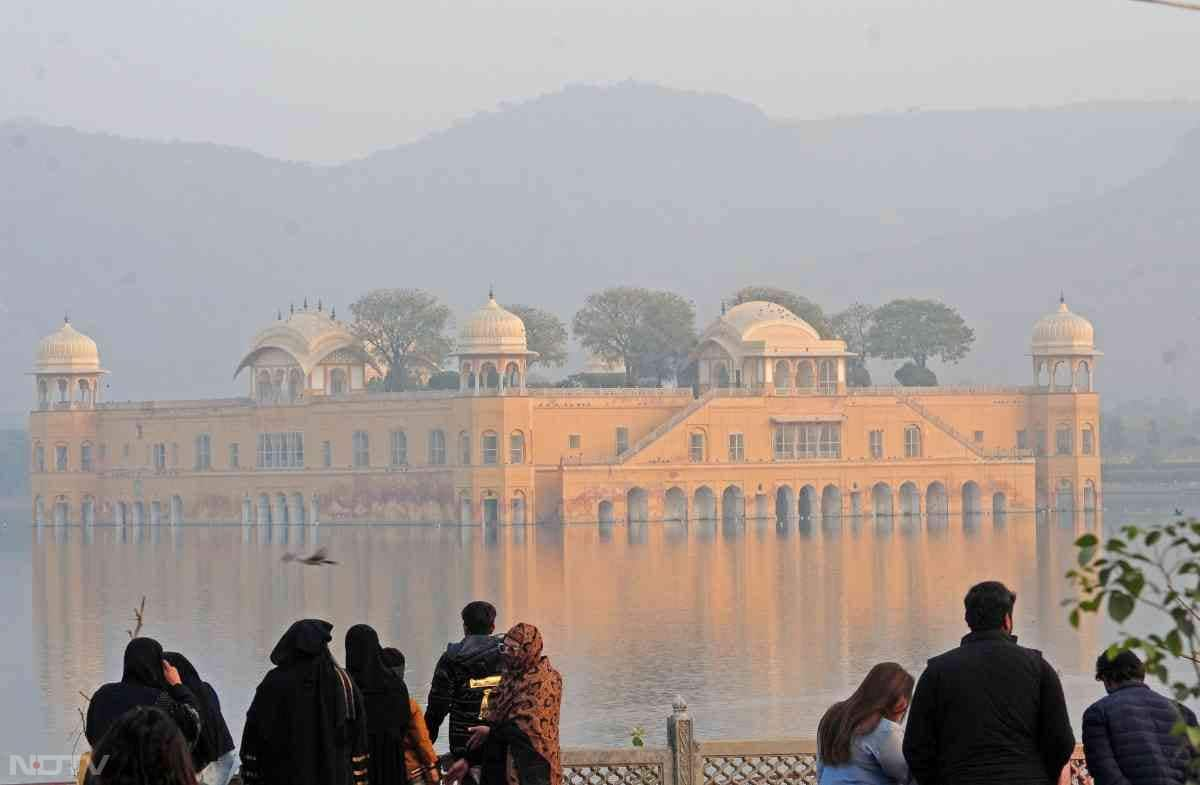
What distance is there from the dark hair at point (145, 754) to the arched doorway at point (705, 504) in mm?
50809

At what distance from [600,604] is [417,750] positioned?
2672 centimetres

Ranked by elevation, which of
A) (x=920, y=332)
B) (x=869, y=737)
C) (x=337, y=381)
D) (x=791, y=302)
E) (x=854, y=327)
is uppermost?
(x=791, y=302)

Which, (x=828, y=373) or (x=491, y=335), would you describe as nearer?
(x=491, y=335)

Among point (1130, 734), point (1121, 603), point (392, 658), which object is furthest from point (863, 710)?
point (1121, 603)

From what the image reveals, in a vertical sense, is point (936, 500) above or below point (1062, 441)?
below

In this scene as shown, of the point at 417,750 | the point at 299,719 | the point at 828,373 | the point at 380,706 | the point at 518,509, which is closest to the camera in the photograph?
the point at 299,719

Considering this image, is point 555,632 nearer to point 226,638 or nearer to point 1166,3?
point 226,638

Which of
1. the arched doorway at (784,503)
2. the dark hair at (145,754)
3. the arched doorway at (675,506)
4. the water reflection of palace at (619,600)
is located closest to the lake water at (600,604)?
the water reflection of palace at (619,600)

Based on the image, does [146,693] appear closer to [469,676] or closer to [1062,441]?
[469,676]

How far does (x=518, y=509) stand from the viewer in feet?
175

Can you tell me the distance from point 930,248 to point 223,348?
38426 millimetres

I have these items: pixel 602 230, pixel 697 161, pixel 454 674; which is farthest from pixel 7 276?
pixel 454 674

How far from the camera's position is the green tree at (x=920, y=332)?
2662 inches

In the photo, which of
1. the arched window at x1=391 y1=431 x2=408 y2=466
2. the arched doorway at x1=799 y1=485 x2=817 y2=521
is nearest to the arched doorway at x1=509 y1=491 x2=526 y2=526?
the arched window at x1=391 y1=431 x2=408 y2=466
